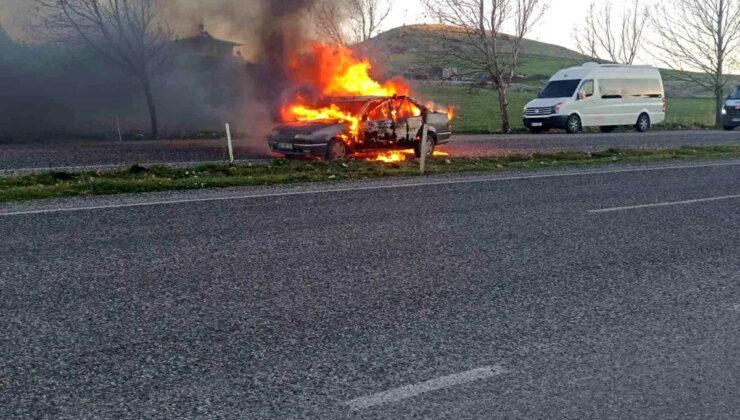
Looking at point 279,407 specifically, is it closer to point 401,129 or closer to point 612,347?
point 612,347

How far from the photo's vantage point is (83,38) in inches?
933

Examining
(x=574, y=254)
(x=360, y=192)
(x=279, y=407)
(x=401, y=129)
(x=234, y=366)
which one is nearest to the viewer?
(x=279, y=407)

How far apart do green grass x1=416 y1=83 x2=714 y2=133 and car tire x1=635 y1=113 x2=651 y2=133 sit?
2.68m

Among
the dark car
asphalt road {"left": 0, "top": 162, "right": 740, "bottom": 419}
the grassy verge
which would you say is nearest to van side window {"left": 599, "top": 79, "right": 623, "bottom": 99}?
the dark car

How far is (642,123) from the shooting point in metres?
29.4

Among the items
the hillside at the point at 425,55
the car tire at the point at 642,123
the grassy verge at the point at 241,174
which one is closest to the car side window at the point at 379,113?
the grassy verge at the point at 241,174

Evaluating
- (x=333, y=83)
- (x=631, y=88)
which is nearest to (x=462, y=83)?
(x=631, y=88)

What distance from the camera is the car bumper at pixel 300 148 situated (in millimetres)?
14562

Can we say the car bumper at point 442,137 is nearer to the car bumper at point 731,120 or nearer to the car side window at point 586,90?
the car side window at point 586,90

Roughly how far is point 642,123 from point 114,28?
860 inches

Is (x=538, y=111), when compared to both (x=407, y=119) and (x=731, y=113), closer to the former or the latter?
(x=731, y=113)

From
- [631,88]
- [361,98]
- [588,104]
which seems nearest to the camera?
[361,98]

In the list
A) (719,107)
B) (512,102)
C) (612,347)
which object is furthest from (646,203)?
(512,102)

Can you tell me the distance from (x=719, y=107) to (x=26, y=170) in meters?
34.0
